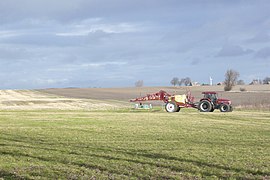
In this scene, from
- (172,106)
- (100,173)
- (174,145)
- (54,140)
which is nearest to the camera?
(100,173)

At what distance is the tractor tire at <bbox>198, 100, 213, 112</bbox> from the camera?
3600 cm

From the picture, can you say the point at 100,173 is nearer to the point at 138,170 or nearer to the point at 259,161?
the point at 138,170

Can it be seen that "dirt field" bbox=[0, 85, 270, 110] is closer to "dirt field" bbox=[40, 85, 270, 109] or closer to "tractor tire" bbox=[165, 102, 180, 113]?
"dirt field" bbox=[40, 85, 270, 109]

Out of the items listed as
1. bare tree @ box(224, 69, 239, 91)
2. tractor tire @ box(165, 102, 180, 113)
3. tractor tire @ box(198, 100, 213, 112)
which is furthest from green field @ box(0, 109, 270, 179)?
bare tree @ box(224, 69, 239, 91)

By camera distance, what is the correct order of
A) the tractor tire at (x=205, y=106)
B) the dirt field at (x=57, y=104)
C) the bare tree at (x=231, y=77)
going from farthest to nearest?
the bare tree at (x=231, y=77) < the dirt field at (x=57, y=104) < the tractor tire at (x=205, y=106)

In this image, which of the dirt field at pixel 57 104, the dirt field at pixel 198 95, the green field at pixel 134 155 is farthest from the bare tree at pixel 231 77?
the green field at pixel 134 155

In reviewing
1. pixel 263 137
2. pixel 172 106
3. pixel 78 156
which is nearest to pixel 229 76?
pixel 172 106

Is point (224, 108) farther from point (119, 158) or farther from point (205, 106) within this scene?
point (119, 158)

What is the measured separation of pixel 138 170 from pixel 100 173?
95cm

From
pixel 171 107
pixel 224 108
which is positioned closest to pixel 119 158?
pixel 171 107

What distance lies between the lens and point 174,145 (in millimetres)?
14789

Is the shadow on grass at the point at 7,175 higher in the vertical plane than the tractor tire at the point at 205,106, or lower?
lower

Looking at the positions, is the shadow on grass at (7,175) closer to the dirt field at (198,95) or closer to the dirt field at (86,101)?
the dirt field at (86,101)

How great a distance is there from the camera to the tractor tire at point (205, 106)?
3600 cm
